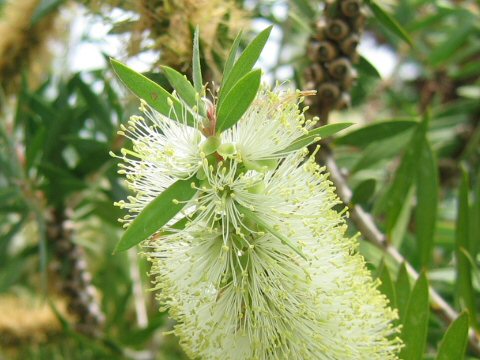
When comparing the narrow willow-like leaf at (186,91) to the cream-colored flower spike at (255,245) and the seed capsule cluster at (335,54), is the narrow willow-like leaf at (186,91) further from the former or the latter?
the seed capsule cluster at (335,54)

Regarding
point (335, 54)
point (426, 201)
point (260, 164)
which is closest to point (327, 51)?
point (335, 54)

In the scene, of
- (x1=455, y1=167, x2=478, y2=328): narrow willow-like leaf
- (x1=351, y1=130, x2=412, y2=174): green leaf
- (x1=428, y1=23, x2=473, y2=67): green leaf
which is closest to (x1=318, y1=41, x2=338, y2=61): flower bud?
(x1=351, y1=130, x2=412, y2=174): green leaf

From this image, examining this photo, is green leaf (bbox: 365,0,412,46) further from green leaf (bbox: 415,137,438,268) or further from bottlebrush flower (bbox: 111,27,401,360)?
bottlebrush flower (bbox: 111,27,401,360)

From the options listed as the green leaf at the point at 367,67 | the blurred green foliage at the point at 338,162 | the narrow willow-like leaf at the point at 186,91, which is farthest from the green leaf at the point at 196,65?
the green leaf at the point at 367,67

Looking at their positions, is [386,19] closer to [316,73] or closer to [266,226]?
[316,73]

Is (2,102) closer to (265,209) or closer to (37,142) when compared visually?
(37,142)

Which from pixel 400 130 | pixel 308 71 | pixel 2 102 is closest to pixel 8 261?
pixel 2 102
